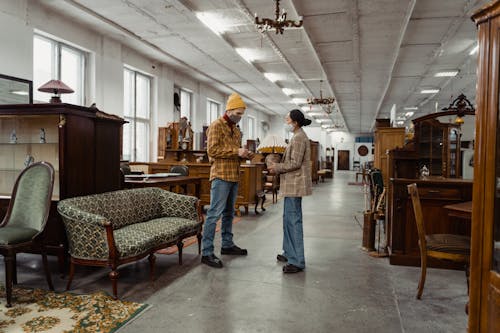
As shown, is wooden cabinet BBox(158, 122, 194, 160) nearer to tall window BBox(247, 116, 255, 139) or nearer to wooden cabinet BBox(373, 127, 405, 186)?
wooden cabinet BBox(373, 127, 405, 186)

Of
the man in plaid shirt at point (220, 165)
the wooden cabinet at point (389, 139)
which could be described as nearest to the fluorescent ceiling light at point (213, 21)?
the man in plaid shirt at point (220, 165)

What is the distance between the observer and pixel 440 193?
3826 mm

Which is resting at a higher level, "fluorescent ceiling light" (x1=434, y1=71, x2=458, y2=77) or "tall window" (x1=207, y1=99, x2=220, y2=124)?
"fluorescent ceiling light" (x1=434, y1=71, x2=458, y2=77)

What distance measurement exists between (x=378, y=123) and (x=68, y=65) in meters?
8.28

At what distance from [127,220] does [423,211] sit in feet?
10.3

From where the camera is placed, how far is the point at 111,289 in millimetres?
3121

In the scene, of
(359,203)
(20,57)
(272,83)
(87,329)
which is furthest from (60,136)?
(272,83)

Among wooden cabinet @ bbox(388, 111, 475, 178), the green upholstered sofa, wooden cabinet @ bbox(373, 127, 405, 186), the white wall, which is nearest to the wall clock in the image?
the white wall

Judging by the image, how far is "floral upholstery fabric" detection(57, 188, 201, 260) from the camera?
2979mm

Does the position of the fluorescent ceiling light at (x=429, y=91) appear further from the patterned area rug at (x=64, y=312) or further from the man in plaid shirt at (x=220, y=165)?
the patterned area rug at (x=64, y=312)

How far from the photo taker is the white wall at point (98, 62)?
20.1 feet

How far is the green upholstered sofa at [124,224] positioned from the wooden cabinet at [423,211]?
220 centimetres

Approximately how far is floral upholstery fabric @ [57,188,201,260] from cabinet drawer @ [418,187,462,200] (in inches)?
97.5

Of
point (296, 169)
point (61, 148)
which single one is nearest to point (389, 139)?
point (296, 169)
